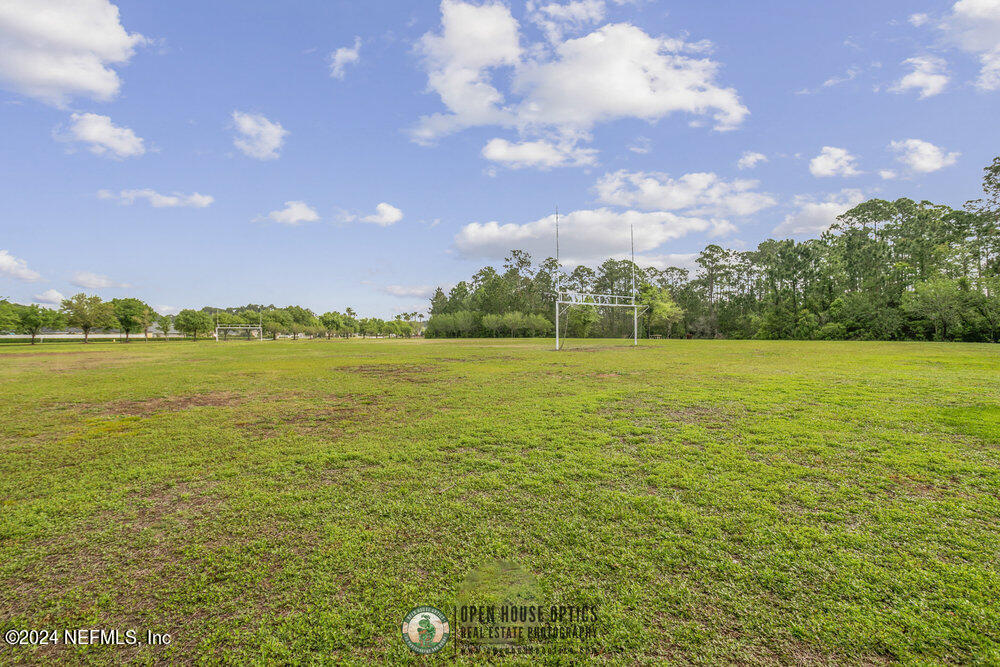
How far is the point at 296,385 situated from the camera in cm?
1277

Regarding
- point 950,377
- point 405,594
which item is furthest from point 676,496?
point 950,377

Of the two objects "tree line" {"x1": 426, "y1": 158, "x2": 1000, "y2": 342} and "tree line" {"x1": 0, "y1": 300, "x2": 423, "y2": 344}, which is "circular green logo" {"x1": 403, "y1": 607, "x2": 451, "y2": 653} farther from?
"tree line" {"x1": 0, "y1": 300, "x2": 423, "y2": 344}

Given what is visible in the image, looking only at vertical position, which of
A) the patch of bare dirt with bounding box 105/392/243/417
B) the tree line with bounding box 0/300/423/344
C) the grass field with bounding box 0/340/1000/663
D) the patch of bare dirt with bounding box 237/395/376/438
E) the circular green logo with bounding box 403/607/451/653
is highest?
the tree line with bounding box 0/300/423/344

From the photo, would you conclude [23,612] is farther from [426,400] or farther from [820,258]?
[820,258]

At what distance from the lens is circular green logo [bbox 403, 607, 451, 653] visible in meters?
2.45

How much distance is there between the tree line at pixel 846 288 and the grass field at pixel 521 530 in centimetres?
4212

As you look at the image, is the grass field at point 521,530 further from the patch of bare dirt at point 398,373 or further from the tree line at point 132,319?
the tree line at point 132,319

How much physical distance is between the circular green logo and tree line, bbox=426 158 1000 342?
152 ft

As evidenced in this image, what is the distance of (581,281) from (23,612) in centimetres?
9079

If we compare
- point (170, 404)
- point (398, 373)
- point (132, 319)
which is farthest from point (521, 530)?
point (132, 319)

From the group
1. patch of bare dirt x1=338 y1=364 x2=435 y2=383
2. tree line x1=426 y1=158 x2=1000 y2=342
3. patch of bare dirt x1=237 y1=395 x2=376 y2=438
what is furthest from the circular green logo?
tree line x1=426 y1=158 x2=1000 y2=342

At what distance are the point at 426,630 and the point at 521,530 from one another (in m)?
1.25

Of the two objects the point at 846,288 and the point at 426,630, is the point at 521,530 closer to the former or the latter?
the point at 426,630

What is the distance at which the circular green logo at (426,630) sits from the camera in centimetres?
245
